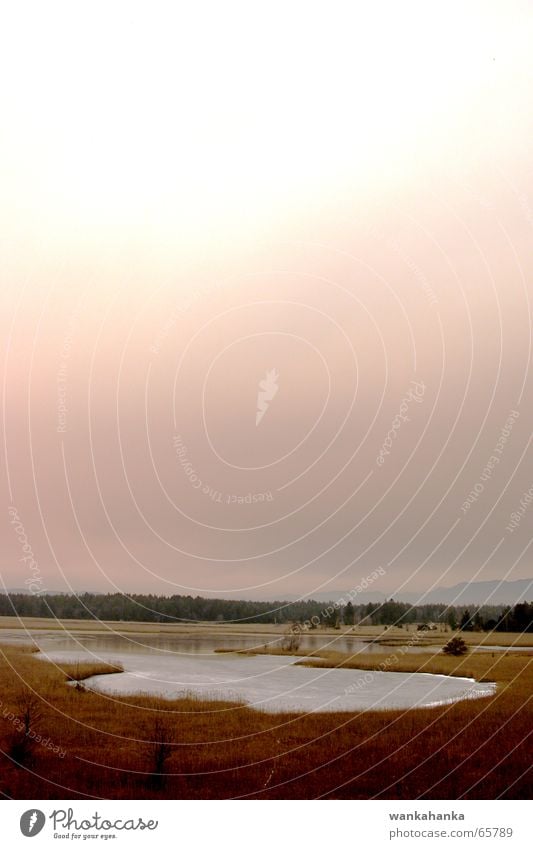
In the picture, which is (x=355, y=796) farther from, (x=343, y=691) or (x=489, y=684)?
(x=489, y=684)

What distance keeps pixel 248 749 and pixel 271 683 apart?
5566 mm

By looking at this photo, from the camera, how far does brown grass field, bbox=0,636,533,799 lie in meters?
21.5

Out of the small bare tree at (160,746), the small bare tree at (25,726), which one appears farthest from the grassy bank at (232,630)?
the small bare tree at (160,746)

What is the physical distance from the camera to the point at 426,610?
30672 mm
